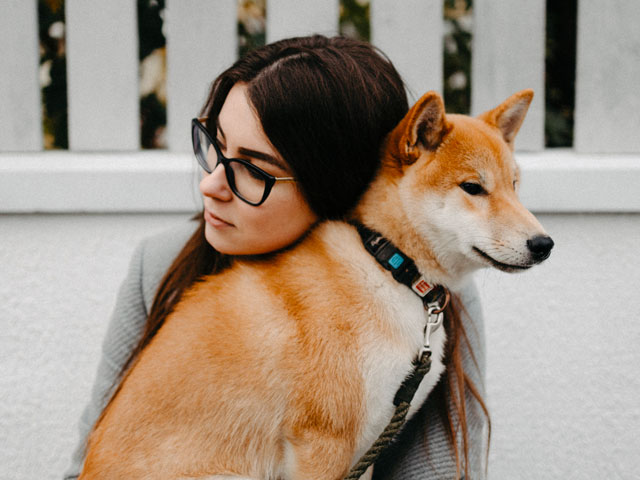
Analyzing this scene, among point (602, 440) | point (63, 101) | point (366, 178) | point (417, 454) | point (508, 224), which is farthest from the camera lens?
point (63, 101)

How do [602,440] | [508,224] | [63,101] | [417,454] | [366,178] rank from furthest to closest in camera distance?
[63,101] < [602,440] < [417,454] < [366,178] < [508,224]

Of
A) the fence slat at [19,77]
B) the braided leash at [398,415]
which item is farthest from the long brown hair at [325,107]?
the fence slat at [19,77]

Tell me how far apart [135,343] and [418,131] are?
38.1 inches

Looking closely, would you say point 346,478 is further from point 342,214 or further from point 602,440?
point 602,440

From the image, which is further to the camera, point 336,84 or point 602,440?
point 602,440

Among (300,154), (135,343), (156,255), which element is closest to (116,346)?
(135,343)

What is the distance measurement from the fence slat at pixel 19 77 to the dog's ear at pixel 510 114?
4.99ft

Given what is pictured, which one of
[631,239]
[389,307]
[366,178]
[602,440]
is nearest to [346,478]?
[389,307]

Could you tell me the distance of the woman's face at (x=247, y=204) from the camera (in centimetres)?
116

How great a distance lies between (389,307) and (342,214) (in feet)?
0.84

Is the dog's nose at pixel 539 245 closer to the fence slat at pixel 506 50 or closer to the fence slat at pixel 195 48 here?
the fence slat at pixel 506 50

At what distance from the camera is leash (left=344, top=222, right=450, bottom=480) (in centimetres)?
109

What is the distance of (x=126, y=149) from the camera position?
1.96 metres

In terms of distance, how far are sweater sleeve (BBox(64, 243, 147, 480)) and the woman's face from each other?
18.6 inches
